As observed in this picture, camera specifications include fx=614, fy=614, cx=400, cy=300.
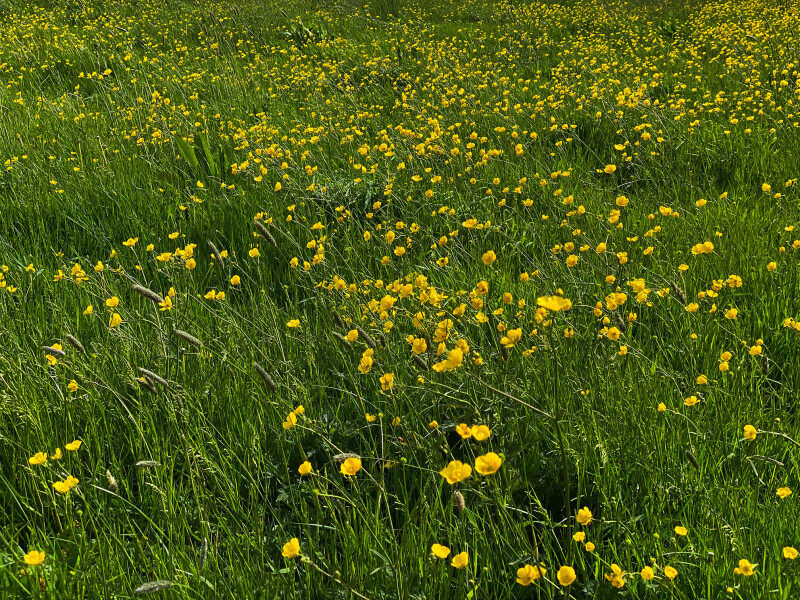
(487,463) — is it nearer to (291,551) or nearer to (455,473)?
(455,473)

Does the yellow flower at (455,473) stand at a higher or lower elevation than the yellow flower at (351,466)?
higher

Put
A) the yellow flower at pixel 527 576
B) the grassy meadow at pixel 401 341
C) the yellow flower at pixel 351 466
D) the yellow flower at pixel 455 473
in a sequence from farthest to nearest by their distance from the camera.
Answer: the grassy meadow at pixel 401 341 → the yellow flower at pixel 351 466 → the yellow flower at pixel 527 576 → the yellow flower at pixel 455 473

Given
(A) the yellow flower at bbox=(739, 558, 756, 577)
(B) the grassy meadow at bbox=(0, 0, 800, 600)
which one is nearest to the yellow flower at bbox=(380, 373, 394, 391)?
(B) the grassy meadow at bbox=(0, 0, 800, 600)

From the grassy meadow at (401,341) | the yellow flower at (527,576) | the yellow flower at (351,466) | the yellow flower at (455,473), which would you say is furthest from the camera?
the grassy meadow at (401,341)

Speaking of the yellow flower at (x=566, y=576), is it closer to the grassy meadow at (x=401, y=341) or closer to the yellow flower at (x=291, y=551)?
the grassy meadow at (x=401, y=341)

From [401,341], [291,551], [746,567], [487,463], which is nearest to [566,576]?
[487,463]

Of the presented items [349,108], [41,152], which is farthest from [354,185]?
[41,152]

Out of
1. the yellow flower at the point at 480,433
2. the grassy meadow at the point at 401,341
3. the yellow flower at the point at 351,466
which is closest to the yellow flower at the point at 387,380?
the grassy meadow at the point at 401,341

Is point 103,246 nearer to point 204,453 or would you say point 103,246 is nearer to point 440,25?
point 204,453

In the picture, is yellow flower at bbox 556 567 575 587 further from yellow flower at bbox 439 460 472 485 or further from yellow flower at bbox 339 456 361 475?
yellow flower at bbox 339 456 361 475

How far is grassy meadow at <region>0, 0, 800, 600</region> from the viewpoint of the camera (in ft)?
4.51

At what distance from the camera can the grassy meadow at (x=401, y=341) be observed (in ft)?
4.51

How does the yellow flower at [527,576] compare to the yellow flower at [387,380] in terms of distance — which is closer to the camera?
the yellow flower at [527,576]

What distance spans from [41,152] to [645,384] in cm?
438
